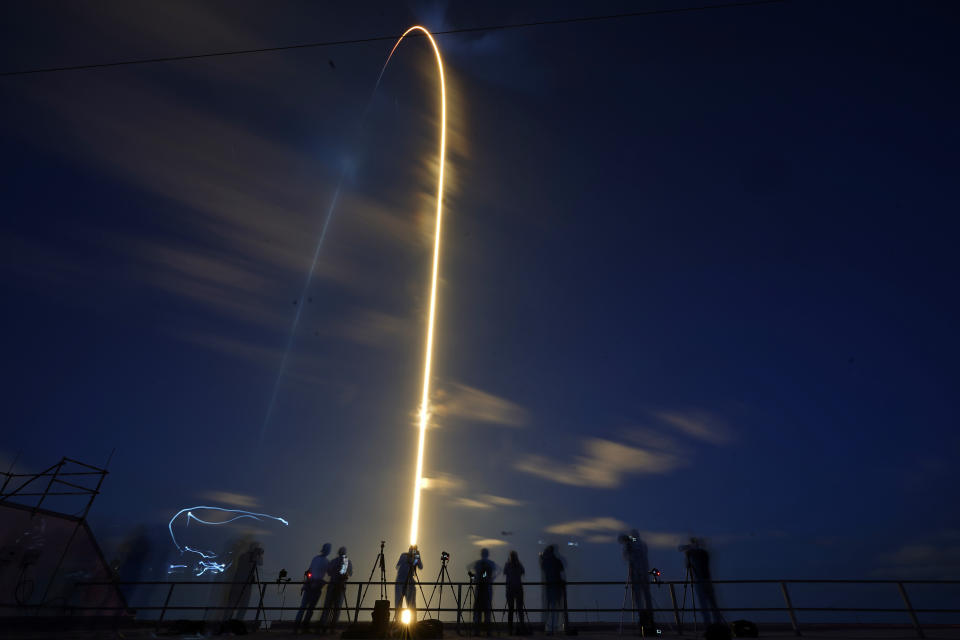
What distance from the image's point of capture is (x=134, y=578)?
1308cm

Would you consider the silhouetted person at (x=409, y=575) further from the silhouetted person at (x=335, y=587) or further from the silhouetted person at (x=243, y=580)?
the silhouetted person at (x=243, y=580)

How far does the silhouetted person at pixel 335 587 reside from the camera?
10656mm

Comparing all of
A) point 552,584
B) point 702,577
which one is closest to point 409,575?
point 552,584

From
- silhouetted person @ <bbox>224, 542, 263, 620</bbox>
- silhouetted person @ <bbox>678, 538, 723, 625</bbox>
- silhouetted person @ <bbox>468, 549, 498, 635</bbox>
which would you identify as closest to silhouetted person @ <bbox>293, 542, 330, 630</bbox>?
silhouetted person @ <bbox>224, 542, 263, 620</bbox>

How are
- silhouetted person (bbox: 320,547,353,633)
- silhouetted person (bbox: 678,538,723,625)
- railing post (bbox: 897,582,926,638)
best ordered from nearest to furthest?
1. railing post (bbox: 897,582,926,638)
2. silhouetted person (bbox: 678,538,723,625)
3. silhouetted person (bbox: 320,547,353,633)

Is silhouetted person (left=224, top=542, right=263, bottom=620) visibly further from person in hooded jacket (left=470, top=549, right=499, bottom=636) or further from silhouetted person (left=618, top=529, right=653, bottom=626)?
silhouetted person (left=618, top=529, right=653, bottom=626)

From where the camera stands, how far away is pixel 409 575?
1071 centimetres

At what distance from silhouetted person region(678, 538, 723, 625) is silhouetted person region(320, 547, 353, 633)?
8.53 m

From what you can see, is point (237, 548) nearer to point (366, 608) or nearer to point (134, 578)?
point (134, 578)

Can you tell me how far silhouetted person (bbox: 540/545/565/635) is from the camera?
10.3 meters

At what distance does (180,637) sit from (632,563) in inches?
410

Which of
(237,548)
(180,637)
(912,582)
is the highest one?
(237,548)

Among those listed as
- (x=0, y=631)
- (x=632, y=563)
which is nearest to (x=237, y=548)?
(x=0, y=631)

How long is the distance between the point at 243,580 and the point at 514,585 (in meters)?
7.48
